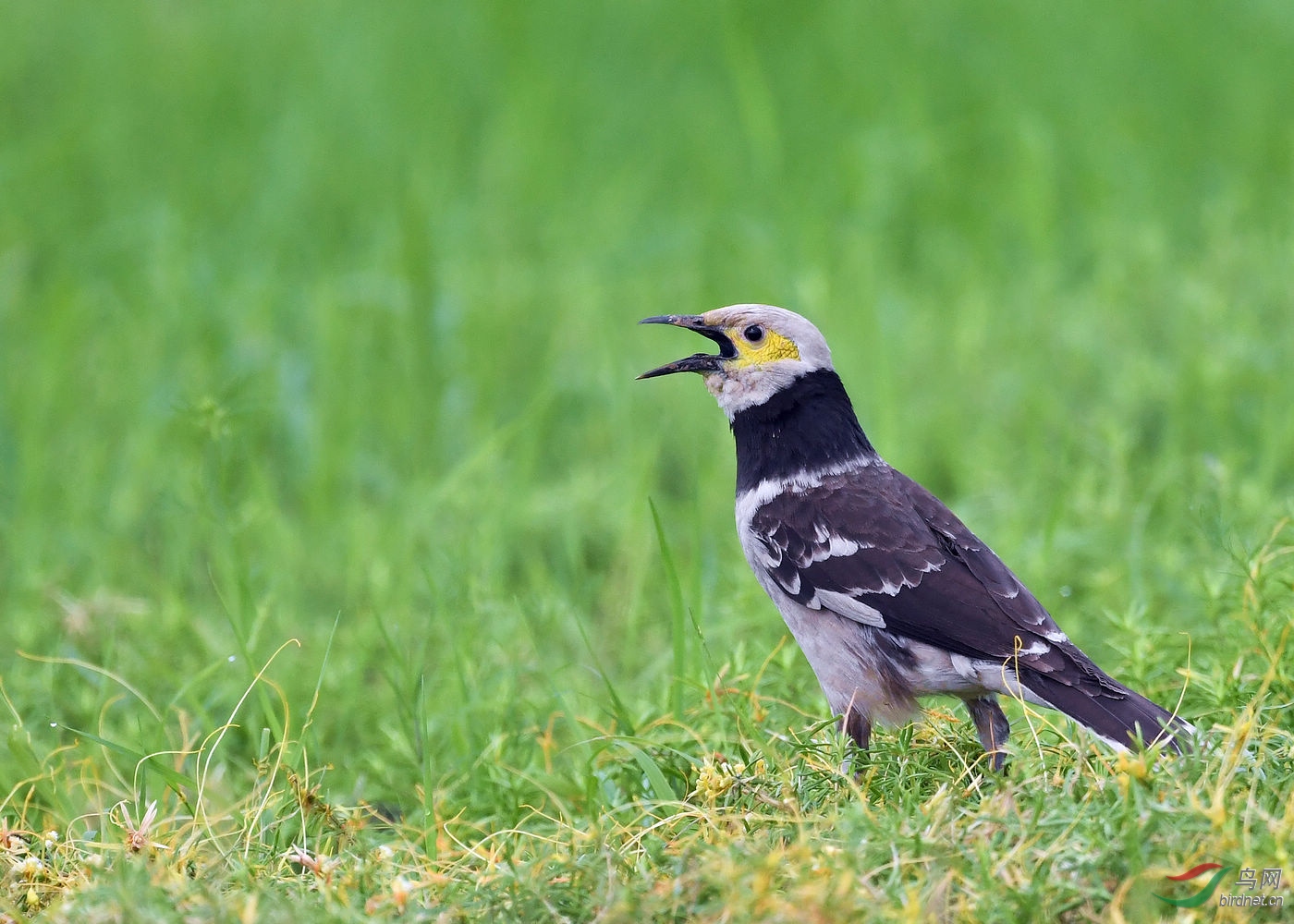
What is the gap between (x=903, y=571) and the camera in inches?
152

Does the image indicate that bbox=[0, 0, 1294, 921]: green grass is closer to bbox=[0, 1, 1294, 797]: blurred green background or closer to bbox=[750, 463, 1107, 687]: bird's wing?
bbox=[0, 1, 1294, 797]: blurred green background

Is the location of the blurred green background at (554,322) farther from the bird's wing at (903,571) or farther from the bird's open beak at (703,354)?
the bird's open beak at (703,354)

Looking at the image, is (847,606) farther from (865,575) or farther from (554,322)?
(554,322)

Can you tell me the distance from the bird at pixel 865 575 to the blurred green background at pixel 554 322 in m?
0.36

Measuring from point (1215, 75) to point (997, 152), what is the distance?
188cm

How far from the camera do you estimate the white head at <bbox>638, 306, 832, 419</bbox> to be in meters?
4.20

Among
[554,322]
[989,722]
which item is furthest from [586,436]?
[989,722]

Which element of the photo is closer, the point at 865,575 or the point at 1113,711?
the point at 1113,711

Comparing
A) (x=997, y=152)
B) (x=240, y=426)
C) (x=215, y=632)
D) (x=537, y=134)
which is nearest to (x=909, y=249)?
(x=997, y=152)

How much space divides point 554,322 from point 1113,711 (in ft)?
17.0

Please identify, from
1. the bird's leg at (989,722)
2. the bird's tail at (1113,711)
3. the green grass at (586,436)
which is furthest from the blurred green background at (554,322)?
the bird's tail at (1113,711)

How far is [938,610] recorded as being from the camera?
3736 millimetres

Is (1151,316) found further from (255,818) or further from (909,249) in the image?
→ (255,818)

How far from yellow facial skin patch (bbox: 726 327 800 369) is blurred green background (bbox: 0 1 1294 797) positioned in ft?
2.17
